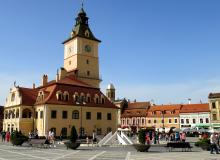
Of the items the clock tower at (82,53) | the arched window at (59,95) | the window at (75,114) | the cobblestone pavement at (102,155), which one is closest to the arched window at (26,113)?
the arched window at (59,95)

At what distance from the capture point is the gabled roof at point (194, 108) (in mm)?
84150

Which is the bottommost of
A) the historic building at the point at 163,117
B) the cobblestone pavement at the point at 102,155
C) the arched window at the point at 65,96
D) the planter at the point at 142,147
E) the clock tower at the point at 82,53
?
the cobblestone pavement at the point at 102,155

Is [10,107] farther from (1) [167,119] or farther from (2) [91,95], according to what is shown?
(1) [167,119]

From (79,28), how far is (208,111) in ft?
127

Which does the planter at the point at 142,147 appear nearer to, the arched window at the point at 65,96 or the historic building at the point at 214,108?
the arched window at the point at 65,96

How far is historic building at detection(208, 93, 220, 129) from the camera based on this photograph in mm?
77500

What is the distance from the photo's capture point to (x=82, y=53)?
7244cm

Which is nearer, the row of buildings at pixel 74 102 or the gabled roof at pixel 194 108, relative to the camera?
the row of buildings at pixel 74 102

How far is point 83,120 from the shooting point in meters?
56.8

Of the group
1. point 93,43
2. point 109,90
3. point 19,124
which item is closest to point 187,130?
point 93,43

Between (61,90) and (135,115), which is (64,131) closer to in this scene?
(61,90)

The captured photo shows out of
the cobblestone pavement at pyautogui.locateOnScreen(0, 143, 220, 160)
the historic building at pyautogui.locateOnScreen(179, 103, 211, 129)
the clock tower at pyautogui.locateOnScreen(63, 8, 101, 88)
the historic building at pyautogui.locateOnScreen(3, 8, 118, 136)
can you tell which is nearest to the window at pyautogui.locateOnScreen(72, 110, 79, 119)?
the historic building at pyautogui.locateOnScreen(3, 8, 118, 136)

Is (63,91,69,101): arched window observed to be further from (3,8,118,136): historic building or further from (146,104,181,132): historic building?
(146,104,181,132): historic building

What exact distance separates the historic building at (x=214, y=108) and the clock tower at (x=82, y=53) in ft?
93.5
